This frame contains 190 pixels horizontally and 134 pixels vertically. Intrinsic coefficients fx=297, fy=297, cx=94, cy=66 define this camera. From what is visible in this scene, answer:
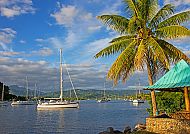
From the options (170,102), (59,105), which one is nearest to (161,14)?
(170,102)

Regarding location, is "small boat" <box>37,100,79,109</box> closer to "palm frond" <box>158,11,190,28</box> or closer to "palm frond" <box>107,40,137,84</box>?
"palm frond" <box>107,40,137,84</box>

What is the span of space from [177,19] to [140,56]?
5152 mm

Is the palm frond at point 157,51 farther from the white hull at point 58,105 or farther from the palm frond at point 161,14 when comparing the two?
the white hull at point 58,105

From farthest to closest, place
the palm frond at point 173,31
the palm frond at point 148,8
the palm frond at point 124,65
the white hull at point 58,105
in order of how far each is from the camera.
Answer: the white hull at point 58,105 < the palm frond at point 148,8 < the palm frond at point 124,65 < the palm frond at point 173,31

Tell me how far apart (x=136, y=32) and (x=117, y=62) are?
342 cm

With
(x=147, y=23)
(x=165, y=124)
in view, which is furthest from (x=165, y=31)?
(x=165, y=124)

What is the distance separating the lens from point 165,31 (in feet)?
80.1

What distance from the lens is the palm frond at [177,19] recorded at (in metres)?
24.8

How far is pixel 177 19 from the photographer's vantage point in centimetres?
2525

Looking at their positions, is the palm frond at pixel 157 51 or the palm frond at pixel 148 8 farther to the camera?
the palm frond at pixel 148 8

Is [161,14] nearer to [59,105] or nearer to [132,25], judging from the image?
[132,25]

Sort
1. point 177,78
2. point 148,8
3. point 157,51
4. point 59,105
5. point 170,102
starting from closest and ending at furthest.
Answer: point 177,78, point 157,51, point 148,8, point 170,102, point 59,105

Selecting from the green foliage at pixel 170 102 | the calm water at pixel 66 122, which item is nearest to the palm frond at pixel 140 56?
the green foliage at pixel 170 102

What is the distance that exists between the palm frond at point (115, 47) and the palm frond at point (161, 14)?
7.45ft
